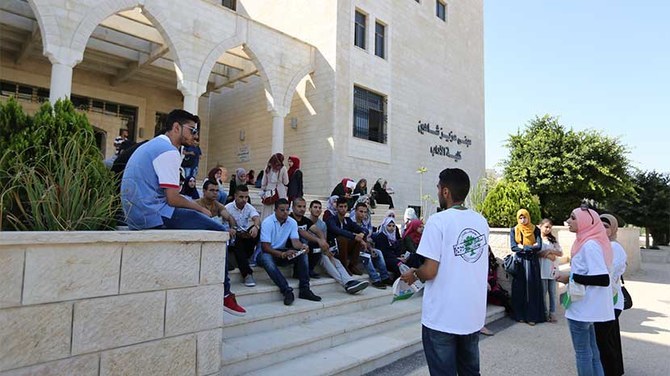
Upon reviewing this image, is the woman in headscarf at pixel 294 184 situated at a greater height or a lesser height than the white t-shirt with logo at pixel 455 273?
greater

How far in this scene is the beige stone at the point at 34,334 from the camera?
2.07 metres

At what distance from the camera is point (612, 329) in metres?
3.67

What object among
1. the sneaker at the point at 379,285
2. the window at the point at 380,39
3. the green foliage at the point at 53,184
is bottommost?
the sneaker at the point at 379,285

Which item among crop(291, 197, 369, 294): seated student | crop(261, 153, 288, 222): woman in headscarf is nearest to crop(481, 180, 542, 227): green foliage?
crop(291, 197, 369, 294): seated student

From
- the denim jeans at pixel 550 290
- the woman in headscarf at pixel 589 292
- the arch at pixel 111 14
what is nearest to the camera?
the woman in headscarf at pixel 589 292

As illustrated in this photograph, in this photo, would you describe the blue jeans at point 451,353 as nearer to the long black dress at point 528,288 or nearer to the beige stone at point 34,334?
the beige stone at point 34,334

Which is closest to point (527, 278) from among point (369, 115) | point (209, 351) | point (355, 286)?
point (355, 286)

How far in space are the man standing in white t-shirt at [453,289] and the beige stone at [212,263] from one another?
149cm

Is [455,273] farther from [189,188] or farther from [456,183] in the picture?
[189,188]

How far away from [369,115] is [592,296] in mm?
11980

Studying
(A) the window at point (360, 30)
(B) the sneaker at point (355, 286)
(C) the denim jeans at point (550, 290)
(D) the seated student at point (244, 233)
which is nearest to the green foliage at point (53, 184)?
(D) the seated student at point (244, 233)

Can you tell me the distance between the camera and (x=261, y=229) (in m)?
5.32

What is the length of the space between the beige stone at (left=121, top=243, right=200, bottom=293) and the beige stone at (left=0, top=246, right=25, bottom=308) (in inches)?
20.2

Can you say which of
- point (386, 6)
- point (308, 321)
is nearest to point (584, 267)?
point (308, 321)
